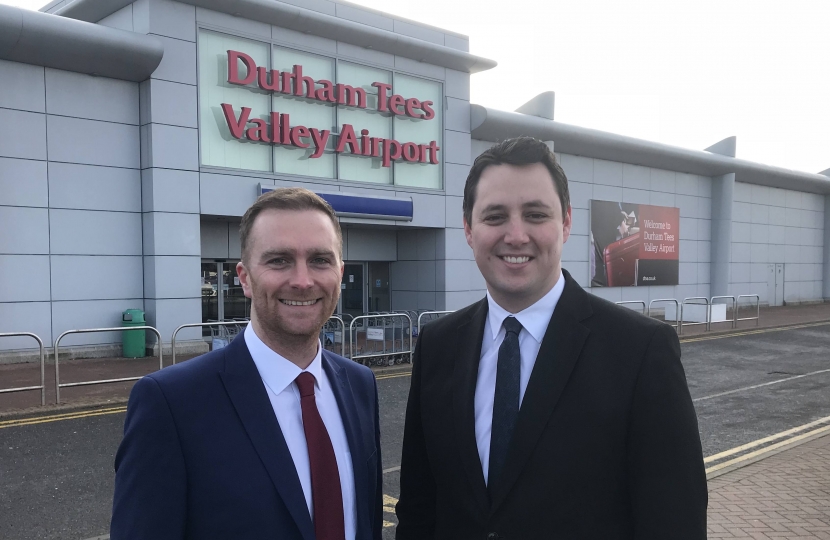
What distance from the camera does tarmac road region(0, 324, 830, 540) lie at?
540cm

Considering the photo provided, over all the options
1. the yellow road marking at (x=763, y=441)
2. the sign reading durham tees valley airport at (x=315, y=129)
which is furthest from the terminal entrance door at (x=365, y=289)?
the yellow road marking at (x=763, y=441)

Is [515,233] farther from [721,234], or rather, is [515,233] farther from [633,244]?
[721,234]

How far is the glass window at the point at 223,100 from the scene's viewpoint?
15.6 m

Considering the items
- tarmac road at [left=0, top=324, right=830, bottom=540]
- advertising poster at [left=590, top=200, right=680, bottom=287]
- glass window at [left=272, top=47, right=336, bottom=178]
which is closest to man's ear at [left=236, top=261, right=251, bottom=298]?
tarmac road at [left=0, top=324, right=830, bottom=540]

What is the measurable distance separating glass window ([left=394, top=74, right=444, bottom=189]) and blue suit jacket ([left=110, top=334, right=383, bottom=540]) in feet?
58.0

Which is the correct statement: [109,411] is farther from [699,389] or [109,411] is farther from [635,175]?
[635,175]

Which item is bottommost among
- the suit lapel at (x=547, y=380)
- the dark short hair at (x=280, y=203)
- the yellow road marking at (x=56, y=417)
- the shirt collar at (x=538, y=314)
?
the yellow road marking at (x=56, y=417)

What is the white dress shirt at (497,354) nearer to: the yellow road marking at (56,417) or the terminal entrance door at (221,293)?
the yellow road marking at (56,417)

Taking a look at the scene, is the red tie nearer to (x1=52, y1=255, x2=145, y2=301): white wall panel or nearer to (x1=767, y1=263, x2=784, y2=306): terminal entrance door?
(x1=52, y1=255, x2=145, y2=301): white wall panel

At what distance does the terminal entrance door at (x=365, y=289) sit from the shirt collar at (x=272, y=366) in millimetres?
18714

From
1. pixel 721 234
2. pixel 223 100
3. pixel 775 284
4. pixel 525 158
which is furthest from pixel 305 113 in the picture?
pixel 775 284

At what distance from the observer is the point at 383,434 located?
8.05 meters

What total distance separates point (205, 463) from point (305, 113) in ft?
53.6

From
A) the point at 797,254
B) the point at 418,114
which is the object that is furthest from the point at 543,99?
the point at 797,254
